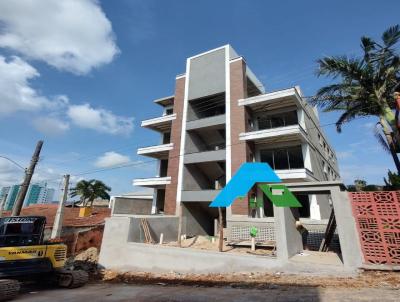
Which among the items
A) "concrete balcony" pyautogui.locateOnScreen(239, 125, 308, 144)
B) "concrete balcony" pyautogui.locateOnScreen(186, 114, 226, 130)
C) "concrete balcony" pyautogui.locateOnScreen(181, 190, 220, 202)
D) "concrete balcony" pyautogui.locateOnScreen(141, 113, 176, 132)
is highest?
"concrete balcony" pyautogui.locateOnScreen(141, 113, 176, 132)

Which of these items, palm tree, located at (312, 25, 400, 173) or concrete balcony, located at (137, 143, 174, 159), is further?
concrete balcony, located at (137, 143, 174, 159)

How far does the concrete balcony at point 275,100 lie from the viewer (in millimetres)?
20109

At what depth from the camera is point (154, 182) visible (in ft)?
82.1

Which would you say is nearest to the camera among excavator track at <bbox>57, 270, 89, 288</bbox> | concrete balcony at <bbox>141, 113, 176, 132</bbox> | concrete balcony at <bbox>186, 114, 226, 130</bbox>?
excavator track at <bbox>57, 270, 89, 288</bbox>

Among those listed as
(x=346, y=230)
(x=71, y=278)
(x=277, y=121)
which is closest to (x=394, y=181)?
(x=346, y=230)

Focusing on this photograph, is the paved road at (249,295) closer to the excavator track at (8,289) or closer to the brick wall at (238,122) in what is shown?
the excavator track at (8,289)

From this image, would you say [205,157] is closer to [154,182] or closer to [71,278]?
[154,182]

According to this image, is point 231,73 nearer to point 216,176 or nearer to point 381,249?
point 216,176

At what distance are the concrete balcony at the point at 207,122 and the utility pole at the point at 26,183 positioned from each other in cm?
1334

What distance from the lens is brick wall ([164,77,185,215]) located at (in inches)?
909

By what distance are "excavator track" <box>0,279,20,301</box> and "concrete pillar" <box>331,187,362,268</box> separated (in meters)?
12.1

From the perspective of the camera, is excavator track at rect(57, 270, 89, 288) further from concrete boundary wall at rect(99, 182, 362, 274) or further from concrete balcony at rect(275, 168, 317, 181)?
concrete balcony at rect(275, 168, 317, 181)

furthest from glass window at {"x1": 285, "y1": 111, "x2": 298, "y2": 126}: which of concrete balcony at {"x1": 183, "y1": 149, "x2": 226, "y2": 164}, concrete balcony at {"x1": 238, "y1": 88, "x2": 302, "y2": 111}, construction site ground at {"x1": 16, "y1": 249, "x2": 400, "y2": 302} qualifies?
construction site ground at {"x1": 16, "y1": 249, "x2": 400, "y2": 302}

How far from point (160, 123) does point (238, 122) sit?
994 cm
